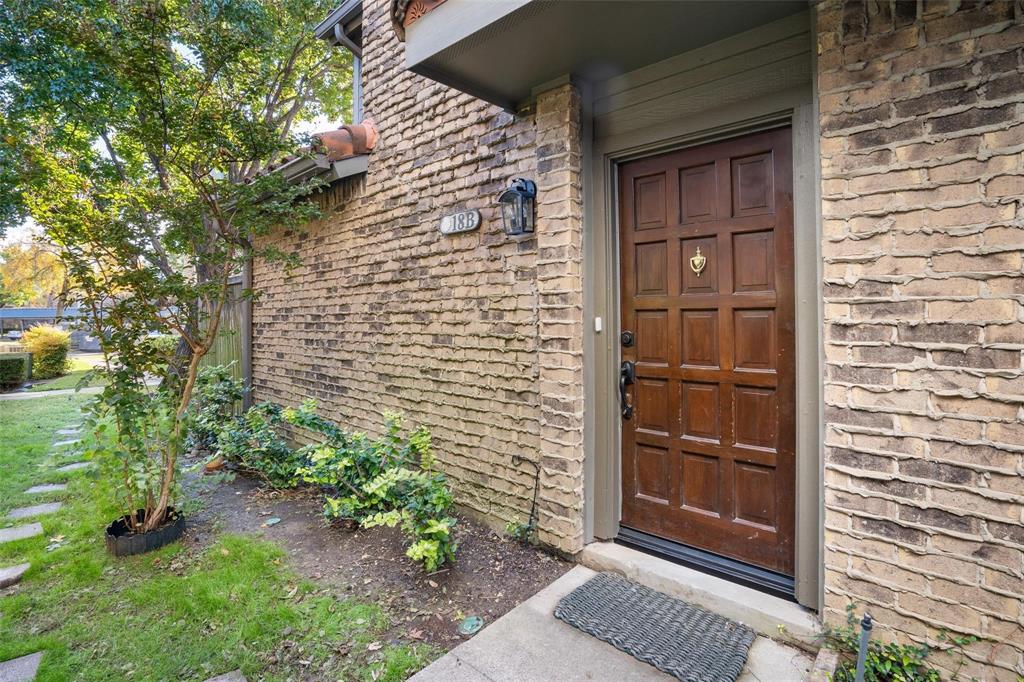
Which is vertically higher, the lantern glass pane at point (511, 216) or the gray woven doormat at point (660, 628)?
the lantern glass pane at point (511, 216)

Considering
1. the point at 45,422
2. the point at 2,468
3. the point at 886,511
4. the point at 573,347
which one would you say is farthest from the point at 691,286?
the point at 45,422

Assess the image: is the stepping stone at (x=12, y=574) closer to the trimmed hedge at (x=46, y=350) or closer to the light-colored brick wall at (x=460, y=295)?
the light-colored brick wall at (x=460, y=295)

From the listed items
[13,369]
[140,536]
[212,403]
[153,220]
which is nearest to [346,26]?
[153,220]

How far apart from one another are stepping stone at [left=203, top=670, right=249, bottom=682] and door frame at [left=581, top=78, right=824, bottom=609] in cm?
170

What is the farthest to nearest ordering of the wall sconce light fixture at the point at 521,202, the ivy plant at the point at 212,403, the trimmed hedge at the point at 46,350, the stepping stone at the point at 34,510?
the trimmed hedge at the point at 46,350 → the ivy plant at the point at 212,403 → the stepping stone at the point at 34,510 → the wall sconce light fixture at the point at 521,202

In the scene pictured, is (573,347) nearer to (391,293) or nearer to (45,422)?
(391,293)

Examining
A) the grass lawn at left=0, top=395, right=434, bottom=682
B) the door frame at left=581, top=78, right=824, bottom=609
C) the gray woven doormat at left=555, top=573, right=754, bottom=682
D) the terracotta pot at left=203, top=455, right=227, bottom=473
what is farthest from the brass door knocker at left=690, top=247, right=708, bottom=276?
the terracotta pot at left=203, top=455, right=227, bottom=473

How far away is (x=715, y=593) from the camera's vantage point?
2.16 metres

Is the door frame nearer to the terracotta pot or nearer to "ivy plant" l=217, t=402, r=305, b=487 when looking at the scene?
"ivy plant" l=217, t=402, r=305, b=487

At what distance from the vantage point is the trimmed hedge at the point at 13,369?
939cm

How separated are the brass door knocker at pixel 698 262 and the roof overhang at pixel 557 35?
3.35 ft

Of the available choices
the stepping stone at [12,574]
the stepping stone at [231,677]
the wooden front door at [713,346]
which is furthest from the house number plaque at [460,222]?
the stepping stone at [12,574]

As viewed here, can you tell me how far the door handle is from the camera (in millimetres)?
2652

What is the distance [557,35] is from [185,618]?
3.27 metres
